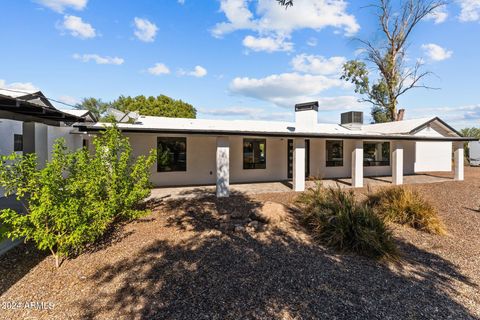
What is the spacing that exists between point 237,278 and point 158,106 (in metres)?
30.8

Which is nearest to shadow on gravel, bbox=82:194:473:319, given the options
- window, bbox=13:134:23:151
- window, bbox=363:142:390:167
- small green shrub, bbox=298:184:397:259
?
small green shrub, bbox=298:184:397:259

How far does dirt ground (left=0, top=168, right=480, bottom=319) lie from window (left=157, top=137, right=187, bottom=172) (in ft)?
18.4

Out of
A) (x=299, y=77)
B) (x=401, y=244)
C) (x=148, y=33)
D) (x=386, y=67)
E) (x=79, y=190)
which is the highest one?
(x=386, y=67)

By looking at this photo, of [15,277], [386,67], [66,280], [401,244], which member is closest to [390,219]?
[401,244]

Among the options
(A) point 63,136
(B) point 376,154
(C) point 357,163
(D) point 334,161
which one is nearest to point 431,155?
(B) point 376,154

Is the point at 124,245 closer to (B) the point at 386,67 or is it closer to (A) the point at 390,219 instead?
(A) the point at 390,219

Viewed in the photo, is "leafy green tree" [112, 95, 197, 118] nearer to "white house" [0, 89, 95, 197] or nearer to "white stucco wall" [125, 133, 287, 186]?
"white house" [0, 89, 95, 197]

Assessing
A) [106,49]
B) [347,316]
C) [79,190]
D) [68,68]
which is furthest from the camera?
[68,68]

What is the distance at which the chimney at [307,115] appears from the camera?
1517 cm

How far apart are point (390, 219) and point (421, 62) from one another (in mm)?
26363

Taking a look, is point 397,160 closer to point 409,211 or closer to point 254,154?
point 409,211

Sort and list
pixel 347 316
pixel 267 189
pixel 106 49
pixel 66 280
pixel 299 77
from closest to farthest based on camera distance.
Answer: pixel 347 316 → pixel 66 280 → pixel 267 189 → pixel 106 49 → pixel 299 77

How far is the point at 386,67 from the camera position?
25.9 meters

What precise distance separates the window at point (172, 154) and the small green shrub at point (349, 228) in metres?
7.21
